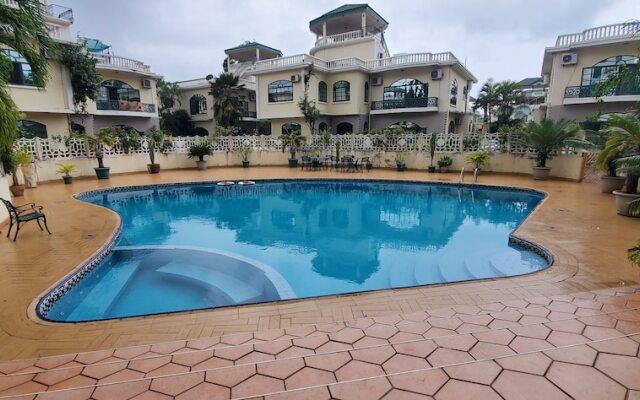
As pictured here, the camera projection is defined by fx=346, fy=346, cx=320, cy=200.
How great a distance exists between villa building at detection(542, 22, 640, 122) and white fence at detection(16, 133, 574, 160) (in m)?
5.40

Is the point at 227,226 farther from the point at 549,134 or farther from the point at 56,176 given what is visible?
the point at 549,134

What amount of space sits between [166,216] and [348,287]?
6.51 meters

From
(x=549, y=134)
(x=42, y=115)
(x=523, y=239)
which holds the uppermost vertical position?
(x=42, y=115)

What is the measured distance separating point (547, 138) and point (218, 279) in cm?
1312

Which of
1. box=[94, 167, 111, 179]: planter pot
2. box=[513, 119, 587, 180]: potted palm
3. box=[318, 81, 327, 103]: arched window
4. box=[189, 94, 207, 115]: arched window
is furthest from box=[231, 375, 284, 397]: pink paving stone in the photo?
box=[189, 94, 207, 115]: arched window

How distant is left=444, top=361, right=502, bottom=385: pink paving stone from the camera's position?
224 cm

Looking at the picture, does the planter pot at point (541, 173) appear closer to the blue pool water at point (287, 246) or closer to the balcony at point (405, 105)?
the blue pool water at point (287, 246)

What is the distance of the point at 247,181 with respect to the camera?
14.2 meters

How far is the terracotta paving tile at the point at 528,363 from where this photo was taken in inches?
91.3

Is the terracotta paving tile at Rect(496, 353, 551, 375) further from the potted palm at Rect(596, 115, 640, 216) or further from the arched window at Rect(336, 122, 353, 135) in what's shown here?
the arched window at Rect(336, 122, 353, 135)

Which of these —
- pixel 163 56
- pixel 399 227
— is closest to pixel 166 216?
pixel 399 227

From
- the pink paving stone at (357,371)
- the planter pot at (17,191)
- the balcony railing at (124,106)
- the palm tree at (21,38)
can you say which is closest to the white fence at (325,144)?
the planter pot at (17,191)

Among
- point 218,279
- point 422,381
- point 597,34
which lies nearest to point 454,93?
point 597,34

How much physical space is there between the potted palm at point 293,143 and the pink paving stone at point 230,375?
1684cm
